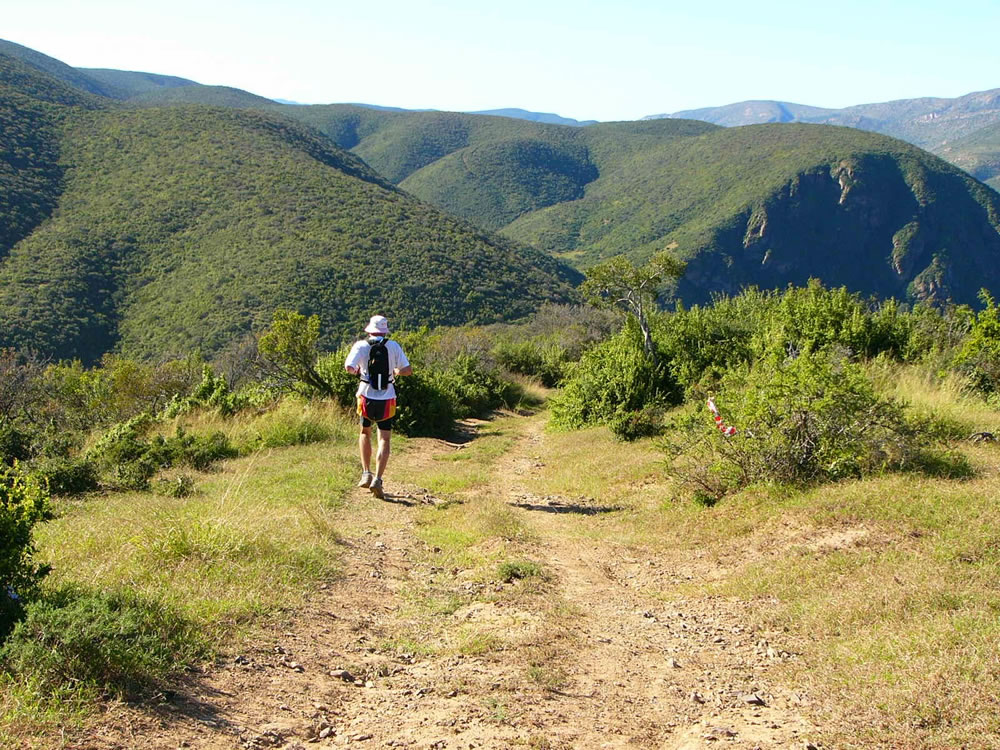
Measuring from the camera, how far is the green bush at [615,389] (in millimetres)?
12078

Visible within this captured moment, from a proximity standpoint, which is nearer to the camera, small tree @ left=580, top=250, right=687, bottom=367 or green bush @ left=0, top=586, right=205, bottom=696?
green bush @ left=0, top=586, right=205, bottom=696

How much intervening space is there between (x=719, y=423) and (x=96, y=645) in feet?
18.2

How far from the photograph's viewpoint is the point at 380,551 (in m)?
A: 5.43

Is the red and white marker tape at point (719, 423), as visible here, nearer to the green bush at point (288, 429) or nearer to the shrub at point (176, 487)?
the shrub at point (176, 487)

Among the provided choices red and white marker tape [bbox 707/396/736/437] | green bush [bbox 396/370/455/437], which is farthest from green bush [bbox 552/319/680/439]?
red and white marker tape [bbox 707/396/736/437]

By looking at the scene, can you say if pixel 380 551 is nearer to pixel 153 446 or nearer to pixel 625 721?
pixel 625 721

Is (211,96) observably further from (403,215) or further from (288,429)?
(288,429)

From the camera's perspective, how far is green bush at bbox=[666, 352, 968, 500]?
20.6ft

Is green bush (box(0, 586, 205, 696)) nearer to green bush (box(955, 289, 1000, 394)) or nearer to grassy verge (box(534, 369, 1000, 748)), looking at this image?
grassy verge (box(534, 369, 1000, 748))

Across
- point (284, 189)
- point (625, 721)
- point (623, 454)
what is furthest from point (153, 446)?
point (284, 189)

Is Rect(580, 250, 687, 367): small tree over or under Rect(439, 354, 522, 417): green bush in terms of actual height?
over

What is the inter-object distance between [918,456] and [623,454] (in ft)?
12.4

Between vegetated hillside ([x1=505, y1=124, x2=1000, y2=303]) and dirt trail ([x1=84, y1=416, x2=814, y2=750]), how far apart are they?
8706cm

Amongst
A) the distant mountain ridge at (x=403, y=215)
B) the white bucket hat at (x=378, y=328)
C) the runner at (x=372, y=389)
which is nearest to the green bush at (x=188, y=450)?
the runner at (x=372, y=389)
